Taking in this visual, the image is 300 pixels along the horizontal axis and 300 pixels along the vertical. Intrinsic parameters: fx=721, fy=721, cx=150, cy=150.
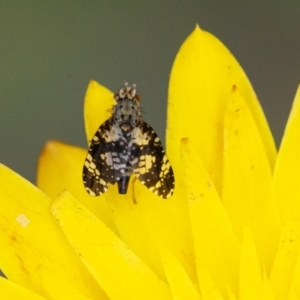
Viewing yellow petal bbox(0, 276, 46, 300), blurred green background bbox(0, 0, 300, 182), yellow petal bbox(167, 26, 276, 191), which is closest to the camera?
yellow petal bbox(0, 276, 46, 300)

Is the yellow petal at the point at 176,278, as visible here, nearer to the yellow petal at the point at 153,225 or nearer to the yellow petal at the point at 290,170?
the yellow petal at the point at 153,225

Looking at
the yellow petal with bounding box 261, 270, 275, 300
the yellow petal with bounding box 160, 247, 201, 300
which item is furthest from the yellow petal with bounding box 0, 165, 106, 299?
the yellow petal with bounding box 261, 270, 275, 300

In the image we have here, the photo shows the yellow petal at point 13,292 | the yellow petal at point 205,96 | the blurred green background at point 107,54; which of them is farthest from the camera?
the blurred green background at point 107,54

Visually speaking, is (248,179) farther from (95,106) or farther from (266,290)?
(95,106)

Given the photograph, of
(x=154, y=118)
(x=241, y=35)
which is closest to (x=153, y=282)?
(x=154, y=118)

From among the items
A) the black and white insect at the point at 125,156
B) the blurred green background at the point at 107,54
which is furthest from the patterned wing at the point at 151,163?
the blurred green background at the point at 107,54

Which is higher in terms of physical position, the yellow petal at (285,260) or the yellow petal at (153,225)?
the yellow petal at (153,225)

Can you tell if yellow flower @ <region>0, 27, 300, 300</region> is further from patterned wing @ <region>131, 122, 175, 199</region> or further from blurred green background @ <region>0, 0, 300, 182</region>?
blurred green background @ <region>0, 0, 300, 182</region>
